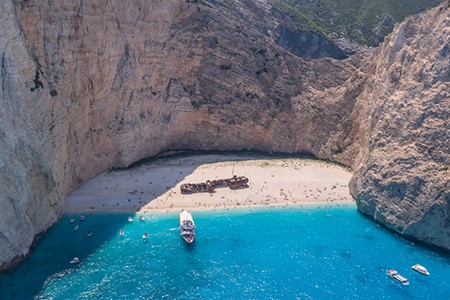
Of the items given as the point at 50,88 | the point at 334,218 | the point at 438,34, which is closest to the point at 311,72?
the point at 438,34

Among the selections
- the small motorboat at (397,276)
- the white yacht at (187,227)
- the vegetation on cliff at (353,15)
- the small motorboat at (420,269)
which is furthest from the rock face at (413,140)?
the vegetation on cliff at (353,15)

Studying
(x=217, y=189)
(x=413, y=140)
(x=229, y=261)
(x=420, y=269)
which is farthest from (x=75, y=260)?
(x=413, y=140)

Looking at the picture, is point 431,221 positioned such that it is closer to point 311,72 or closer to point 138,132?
point 311,72

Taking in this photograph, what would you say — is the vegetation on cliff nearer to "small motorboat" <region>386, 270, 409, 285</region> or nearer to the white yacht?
the white yacht

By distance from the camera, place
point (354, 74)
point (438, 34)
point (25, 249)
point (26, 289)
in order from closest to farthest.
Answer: point (26, 289) < point (25, 249) < point (438, 34) < point (354, 74)

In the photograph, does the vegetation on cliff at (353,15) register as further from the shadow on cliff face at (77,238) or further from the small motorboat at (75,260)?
the small motorboat at (75,260)

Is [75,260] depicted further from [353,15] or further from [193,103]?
[353,15]

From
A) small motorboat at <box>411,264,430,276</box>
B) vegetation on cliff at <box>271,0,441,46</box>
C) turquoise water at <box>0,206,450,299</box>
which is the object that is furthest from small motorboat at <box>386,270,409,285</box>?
vegetation on cliff at <box>271,0,441,46</box>
